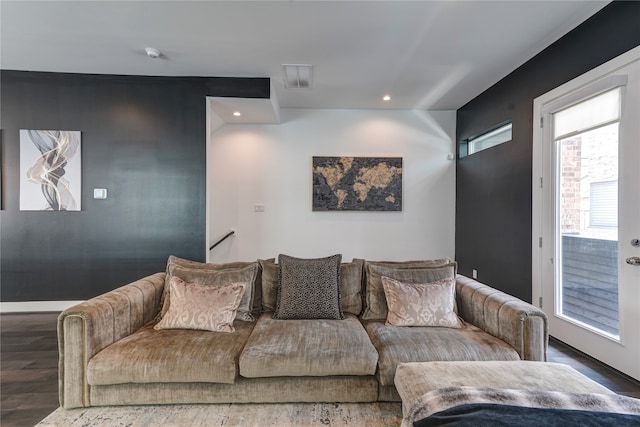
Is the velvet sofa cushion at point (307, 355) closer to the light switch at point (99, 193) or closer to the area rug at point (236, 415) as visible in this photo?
the area rug at point (236, 415)

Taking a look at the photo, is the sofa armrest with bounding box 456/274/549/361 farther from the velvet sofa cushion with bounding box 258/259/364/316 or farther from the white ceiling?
the white ceiling

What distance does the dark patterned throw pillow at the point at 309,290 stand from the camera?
2123mm

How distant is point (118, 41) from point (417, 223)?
431 cm

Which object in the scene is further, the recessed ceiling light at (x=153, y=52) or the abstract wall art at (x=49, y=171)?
the abstract wall art at (x=49, y=171)

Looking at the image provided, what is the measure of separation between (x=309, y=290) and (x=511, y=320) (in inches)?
49.2

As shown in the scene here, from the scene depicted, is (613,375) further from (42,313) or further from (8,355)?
(42,313)

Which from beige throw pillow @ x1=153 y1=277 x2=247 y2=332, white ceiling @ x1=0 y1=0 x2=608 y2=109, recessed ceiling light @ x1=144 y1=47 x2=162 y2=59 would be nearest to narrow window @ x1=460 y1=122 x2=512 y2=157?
white ceiling @ x1=0 y1=0 x2=608 y2=109

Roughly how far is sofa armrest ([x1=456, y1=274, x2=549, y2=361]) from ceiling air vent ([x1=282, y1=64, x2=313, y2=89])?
272 centimetres

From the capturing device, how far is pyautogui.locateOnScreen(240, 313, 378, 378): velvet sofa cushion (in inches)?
65.2

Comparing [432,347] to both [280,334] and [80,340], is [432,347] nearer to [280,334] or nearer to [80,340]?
[280,334]

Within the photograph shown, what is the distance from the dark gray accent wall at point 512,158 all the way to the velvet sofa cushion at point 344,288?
81.0 inches

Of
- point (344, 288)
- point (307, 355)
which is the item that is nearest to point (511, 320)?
point (344, 288)

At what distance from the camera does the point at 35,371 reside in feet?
7.30

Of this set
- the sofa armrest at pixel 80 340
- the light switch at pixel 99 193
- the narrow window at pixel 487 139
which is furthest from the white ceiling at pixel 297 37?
the sofa armrest at pixel 80 340
